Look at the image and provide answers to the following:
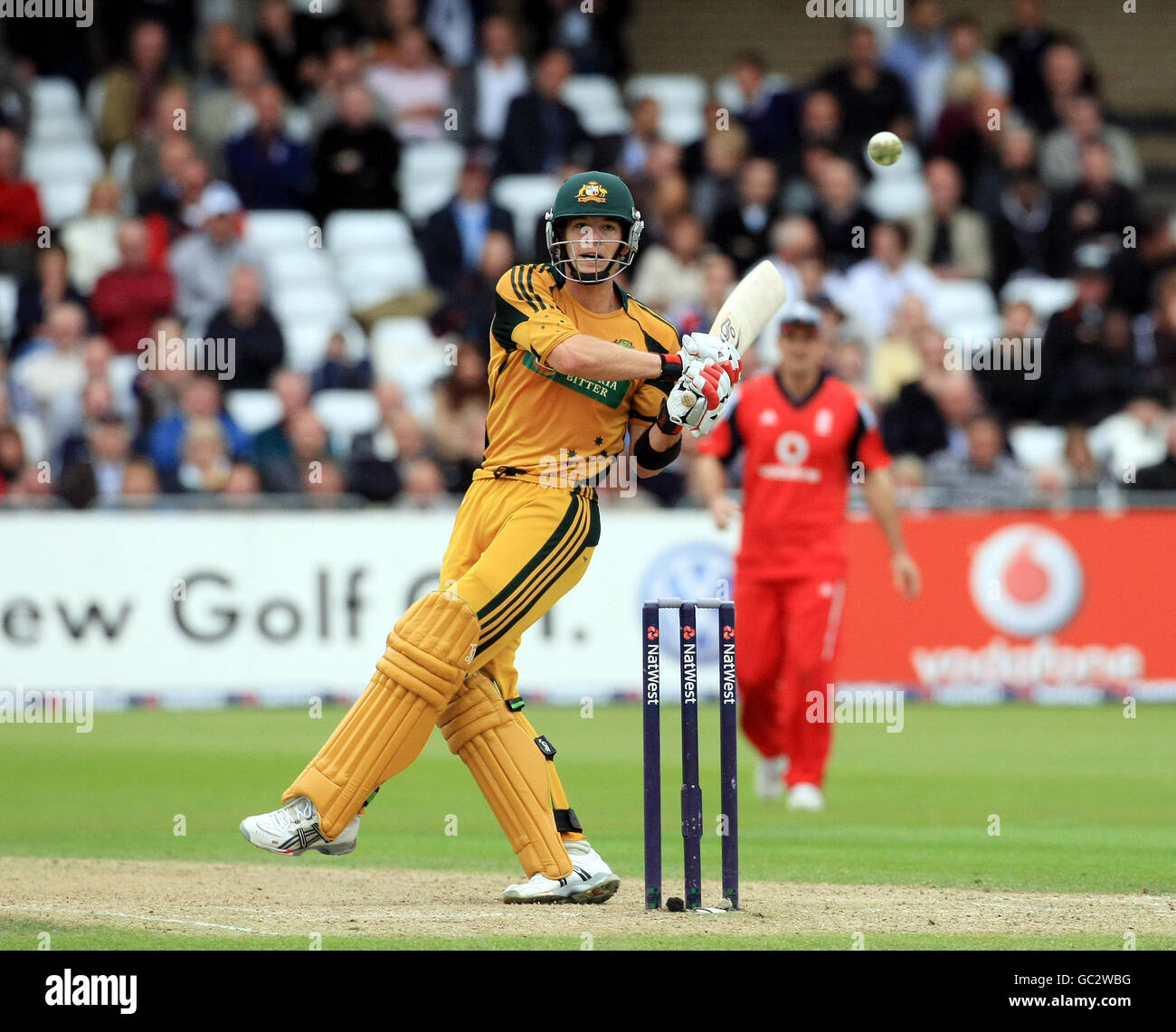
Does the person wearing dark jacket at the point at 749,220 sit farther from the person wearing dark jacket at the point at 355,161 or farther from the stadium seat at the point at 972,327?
the person wearing dark jacket at the point at 355,161

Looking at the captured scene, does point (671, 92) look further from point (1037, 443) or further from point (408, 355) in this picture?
point (1037, 443)

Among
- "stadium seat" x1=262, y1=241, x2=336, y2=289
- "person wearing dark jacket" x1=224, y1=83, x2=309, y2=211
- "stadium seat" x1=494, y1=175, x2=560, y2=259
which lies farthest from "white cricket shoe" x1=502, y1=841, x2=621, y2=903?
"person wearing dark jacket" x1=224, y1=83, x2=309, y2=211

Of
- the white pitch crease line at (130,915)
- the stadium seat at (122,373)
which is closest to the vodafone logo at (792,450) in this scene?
the white pitch crease line at (130,915)

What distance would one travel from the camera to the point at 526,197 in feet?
57.9

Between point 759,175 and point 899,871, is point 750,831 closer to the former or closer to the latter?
point 899,871

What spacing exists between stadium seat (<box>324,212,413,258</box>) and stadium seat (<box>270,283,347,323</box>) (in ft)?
1.51

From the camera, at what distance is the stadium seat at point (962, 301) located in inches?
683

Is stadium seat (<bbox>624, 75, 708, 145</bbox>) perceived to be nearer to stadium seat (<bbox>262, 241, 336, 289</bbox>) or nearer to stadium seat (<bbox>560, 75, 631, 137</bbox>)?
stadium seat (<bbox>560, 75, 631, 137</bbox>)

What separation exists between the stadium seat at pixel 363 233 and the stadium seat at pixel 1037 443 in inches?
217

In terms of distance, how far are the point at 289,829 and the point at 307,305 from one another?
11125 millimetres

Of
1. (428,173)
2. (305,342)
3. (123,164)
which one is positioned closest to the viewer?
(305,342)

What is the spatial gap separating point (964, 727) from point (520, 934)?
25.6 feet

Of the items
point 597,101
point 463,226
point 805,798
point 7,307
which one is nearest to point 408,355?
point 463,226

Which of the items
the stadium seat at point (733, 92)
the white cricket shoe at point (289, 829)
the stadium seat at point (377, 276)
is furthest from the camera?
the stadium seat at point (733, 92)
